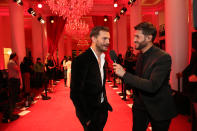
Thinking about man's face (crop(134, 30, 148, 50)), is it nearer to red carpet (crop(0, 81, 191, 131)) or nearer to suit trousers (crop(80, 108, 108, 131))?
suit trousers (crop(80, 108, 108, 131))

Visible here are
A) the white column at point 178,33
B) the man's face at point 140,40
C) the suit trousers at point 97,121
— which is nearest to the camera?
the man's face at point 140,40

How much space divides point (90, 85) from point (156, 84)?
66cm

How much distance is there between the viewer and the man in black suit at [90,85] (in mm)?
1711

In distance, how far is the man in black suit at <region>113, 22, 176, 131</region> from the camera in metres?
1.48

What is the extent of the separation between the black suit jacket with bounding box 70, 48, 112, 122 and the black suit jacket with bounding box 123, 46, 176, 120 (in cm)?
40

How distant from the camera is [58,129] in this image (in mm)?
3529

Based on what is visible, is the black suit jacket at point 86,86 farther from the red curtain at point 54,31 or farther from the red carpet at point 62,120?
the red curtain at point 54,31

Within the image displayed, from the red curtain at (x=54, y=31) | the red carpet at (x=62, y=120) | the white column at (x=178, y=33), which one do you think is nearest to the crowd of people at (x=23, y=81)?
the red carpet at (x=62, y=120)

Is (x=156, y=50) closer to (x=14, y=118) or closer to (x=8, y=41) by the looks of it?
(x=14, y=118)

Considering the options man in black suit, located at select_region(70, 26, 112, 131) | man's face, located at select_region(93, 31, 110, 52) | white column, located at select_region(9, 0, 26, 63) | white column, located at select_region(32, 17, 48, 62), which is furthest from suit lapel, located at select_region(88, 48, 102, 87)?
white column, located at select_region(32, 17, 48, 62)

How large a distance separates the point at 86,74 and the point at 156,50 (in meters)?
0.73

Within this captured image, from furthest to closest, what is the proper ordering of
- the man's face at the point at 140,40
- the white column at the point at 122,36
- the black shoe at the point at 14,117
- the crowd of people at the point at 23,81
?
the white column at the point at 122,36
the crowd of people at the point at 23,81
the black shoe at the point at 14,117
the man's face at the point at 140,40

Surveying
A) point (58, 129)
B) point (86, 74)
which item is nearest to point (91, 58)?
point (86, 74)

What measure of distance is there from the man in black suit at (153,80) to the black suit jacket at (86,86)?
31 cm
